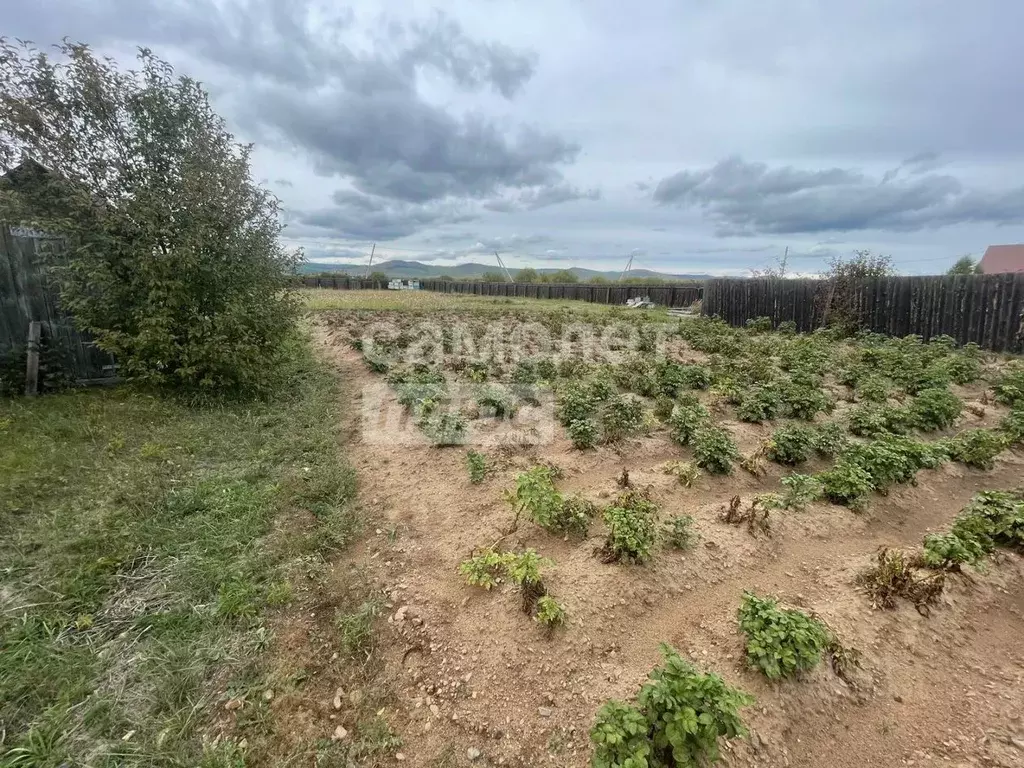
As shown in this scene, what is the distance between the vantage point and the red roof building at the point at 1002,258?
27.8m

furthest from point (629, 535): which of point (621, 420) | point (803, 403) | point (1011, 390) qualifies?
point (1011, 390)

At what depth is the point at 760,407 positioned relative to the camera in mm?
5352

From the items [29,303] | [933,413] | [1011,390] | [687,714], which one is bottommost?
[687,714]

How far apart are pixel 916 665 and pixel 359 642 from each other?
2.78 metres

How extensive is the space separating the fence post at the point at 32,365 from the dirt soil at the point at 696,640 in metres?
4.63

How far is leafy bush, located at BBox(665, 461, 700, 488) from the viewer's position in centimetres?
390

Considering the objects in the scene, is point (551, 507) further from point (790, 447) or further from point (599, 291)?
point (599, 291)

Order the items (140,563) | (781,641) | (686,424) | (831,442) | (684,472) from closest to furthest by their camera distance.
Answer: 1. (781,641)
2. (140,563)
3. (684,472)
4. (831,442)
5. (686,424)

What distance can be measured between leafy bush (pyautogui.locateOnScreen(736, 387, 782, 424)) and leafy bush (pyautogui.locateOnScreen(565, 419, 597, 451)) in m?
1.97

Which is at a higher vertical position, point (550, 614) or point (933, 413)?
point (933, 413)

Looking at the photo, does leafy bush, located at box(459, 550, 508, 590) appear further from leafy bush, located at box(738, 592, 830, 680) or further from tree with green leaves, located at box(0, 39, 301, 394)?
tree with green leaves, located at box(0, 39, 301, 394)

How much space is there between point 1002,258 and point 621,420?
38360 mm

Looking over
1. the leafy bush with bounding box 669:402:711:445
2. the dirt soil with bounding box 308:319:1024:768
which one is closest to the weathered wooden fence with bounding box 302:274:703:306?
the leafy bush with bounding box 669:402:711:445

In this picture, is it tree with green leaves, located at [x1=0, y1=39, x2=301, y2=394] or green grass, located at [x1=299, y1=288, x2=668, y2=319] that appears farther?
green grass, located at [x1=299, y1=288, x2=668, y2=319]
